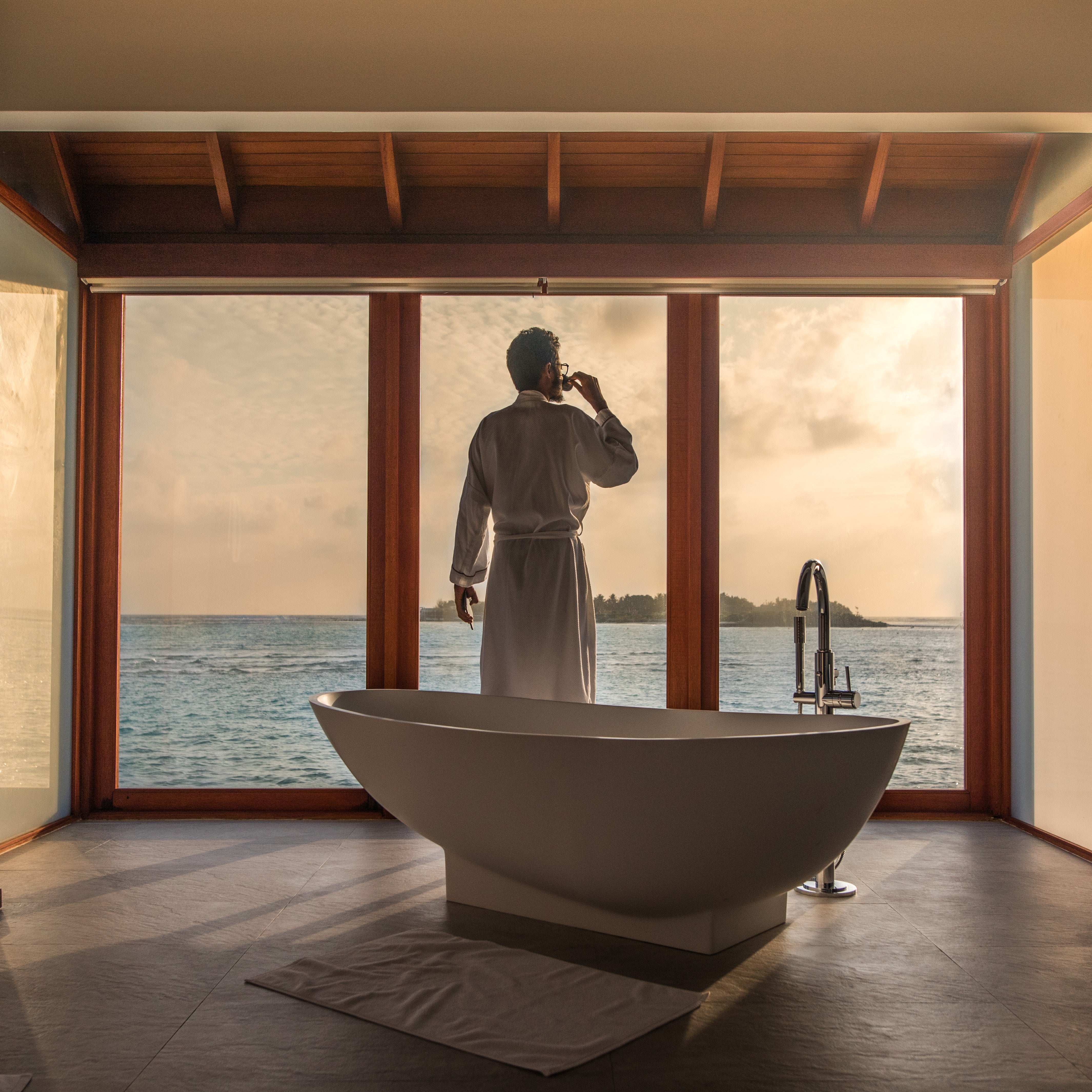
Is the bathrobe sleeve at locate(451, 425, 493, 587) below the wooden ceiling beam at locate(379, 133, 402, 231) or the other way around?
below

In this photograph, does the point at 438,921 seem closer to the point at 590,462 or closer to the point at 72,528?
the point at 590,462

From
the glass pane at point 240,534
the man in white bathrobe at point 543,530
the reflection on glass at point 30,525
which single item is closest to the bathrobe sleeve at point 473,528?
the man in white bathrobe at point 543,530

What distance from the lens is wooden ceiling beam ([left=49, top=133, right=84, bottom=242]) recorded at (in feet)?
11.0

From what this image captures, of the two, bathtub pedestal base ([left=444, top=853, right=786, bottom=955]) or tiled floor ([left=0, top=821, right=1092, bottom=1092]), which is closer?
tiled floor ([left=0, top=821, right=1092, bottom=1092])

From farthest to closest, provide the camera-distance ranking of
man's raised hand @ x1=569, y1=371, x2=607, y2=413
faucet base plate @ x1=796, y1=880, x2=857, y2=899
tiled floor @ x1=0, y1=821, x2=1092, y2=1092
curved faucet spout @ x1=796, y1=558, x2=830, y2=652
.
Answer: man's raised hand @ x1=569, y1=371, x2=607, y2=413 < curved faucet spout @ x1=796, y1=558, x2=830, y2=652 < faucet base plate @ x1=796, y1=880, x2=857, y2=899 < tiled floor @ x1=0, y1=821, x2=1092, y2=1092

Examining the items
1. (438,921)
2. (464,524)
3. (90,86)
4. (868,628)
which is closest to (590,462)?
(464,524)

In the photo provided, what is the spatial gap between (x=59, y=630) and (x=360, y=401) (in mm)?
1331

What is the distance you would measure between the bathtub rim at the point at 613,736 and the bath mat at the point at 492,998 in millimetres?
441

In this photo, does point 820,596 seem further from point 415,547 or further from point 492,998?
point 415,547

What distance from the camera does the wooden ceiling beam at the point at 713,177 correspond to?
3314 mm

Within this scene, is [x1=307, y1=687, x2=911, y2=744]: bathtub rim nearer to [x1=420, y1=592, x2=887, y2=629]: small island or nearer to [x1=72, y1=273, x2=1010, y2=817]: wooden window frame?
[x1=420, y1=592, x2=887, y2=629]: small island

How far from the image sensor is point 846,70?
107 inches

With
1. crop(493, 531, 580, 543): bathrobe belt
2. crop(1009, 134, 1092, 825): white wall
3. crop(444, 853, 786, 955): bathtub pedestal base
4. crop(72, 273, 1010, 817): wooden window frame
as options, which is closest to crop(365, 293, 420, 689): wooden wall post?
crop(72, 273, 1010, 817): wooden window frame

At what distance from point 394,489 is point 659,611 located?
42.8 inches
